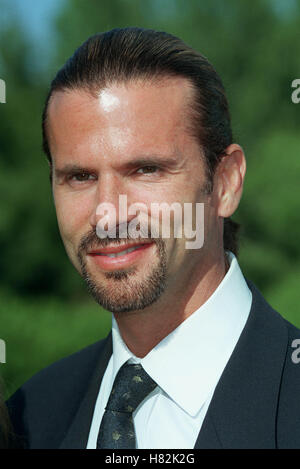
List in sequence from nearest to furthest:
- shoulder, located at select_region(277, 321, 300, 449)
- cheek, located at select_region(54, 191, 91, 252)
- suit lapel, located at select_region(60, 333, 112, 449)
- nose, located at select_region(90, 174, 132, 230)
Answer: shoulder, located at select_region(277, 321, 300, 449) < nose, located at select_region(90, 174, 132, 230) < cheek, located at select_region(54, 191, 91, 252) < suit lapel, located at select_region(60, 333, 112, 449)

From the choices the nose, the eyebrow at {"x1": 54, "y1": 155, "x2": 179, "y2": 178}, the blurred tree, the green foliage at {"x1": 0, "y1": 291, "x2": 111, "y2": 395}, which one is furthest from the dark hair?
the blurred tree

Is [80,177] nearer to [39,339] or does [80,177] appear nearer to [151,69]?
[151,69]

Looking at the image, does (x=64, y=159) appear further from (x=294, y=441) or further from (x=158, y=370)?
(x=294, y=441)

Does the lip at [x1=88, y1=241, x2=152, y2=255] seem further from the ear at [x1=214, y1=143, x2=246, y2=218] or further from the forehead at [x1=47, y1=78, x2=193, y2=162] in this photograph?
the ear at [x1=214, y1=143, x2=246, y2=218]

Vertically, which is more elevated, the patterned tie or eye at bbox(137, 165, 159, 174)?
eye at bbox(137, 165, 159, 174)

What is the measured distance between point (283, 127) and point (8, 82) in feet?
20.4

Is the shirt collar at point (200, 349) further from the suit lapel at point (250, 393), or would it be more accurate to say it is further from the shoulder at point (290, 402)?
the shoulder at point (290, 402)

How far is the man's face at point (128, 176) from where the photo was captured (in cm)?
217

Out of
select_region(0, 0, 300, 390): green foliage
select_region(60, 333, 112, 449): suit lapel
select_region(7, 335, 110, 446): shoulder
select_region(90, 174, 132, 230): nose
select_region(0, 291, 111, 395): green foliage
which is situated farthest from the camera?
select_region(0, 0, 300, 390): green foliage

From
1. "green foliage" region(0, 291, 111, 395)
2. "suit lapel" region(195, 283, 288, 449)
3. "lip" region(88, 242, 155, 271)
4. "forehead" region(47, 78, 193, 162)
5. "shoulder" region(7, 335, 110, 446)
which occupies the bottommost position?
"green foliage" region(0, 291, 111, 395)

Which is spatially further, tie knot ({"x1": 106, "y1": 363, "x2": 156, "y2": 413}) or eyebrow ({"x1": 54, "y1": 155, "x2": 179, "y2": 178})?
tie knot ({"x1": 106, "y1": 363, "x2": 156, "y2": 413})

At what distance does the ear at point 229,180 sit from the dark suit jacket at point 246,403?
349 mm

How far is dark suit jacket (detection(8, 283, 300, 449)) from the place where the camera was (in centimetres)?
203

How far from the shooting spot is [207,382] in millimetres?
2215
